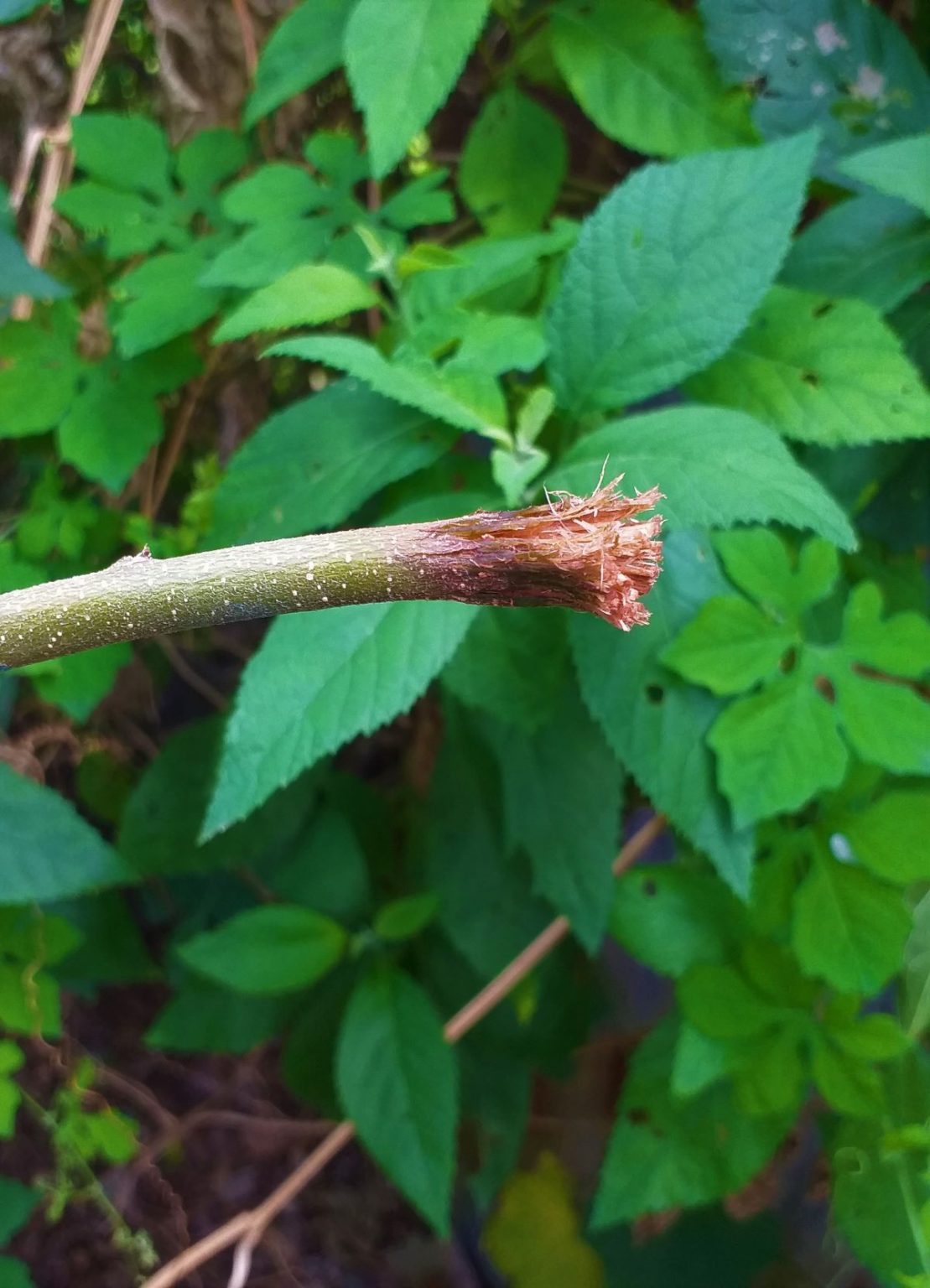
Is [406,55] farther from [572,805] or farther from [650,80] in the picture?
[572,805]

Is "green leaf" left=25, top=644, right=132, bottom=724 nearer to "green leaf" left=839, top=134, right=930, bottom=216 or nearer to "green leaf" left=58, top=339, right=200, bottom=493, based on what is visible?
"green leaf" left=58, top=339, right=200, bottom=493

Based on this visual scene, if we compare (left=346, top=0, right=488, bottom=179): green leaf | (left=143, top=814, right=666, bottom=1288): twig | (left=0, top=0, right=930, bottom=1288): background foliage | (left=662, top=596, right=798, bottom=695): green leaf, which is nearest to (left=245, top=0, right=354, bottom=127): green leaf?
(left=0, top=0, right=930, bottom=1288): background foliage

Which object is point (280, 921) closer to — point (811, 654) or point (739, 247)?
point (811, 654)

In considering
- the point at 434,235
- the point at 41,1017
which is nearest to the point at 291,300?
the point at 434,235

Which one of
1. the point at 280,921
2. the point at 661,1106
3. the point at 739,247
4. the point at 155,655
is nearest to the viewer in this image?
the point at 739,247

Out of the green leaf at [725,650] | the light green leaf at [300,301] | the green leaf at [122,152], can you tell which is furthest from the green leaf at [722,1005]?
the green leaf at [122,152]

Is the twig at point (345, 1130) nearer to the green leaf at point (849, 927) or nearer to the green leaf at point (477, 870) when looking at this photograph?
the green leaf at point (477, 870)
